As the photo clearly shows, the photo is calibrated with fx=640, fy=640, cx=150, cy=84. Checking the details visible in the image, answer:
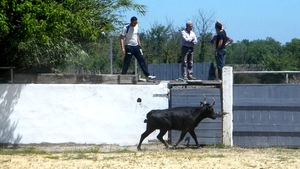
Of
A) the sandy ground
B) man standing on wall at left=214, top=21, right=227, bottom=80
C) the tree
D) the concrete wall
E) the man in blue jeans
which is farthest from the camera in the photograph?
the man in blue jeans

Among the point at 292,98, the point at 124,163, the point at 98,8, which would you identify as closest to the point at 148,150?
the point at 124,163

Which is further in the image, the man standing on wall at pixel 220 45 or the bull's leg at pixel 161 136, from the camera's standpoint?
the man standing on wall at pixel 220 45

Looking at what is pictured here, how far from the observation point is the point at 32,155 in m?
15.7

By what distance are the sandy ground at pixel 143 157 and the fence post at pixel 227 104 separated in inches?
14.3

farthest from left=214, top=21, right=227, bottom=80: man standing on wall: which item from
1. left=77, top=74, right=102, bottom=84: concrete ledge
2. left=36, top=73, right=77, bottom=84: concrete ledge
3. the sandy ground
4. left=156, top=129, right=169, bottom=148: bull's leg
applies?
left=36, top=73, right=77, bottom=84: concrete ledge

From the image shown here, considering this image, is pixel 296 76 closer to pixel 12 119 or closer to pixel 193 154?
pixel 193 154

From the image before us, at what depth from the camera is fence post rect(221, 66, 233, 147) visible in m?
17.8

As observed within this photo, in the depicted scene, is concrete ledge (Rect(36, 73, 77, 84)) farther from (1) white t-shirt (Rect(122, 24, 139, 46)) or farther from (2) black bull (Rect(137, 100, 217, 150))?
(2) black bull (Rect(137, 100, 217, 150))

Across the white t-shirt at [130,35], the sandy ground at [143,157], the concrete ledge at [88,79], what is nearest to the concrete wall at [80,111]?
the sandy ground at [143,157]

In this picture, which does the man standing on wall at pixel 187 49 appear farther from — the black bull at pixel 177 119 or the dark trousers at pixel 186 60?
the black bull at pixel 177 119

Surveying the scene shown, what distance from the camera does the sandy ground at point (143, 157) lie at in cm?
1388

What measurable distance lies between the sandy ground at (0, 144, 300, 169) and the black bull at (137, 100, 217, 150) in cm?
50

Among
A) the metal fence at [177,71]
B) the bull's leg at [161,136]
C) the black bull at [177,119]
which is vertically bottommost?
the bull's leg at [161,136]

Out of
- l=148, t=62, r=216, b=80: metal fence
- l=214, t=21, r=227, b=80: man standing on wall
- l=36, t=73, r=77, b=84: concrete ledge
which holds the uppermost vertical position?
l=214, t=21, r=227, b=80: man standing on wall
